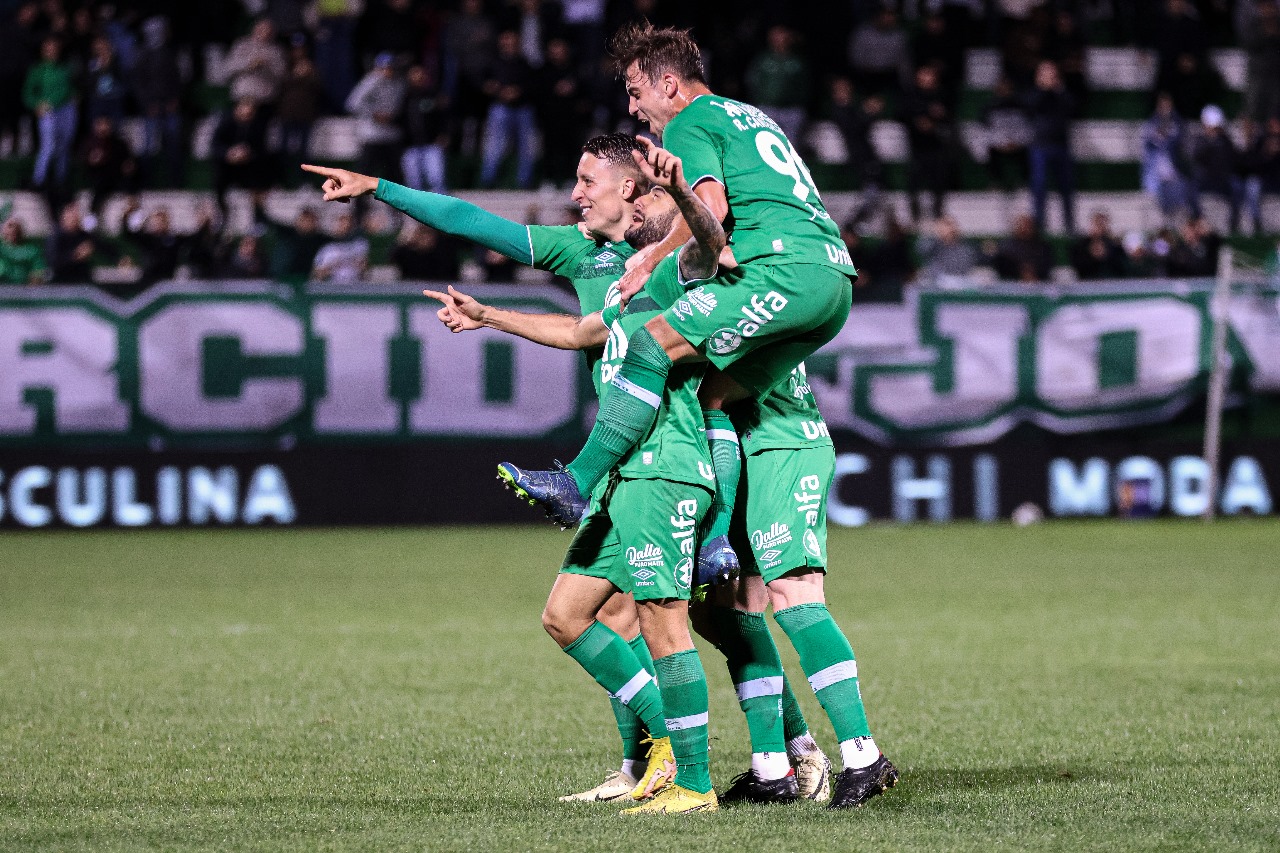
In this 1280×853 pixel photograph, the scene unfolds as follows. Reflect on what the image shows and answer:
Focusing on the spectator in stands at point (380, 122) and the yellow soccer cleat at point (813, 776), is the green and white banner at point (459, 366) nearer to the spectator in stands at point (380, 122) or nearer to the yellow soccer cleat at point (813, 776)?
the spectator in stands at point (380, 122)

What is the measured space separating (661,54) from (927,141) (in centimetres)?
1708

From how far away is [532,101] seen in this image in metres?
21.7

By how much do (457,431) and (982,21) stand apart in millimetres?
11714

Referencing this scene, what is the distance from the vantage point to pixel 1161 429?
58.5ft

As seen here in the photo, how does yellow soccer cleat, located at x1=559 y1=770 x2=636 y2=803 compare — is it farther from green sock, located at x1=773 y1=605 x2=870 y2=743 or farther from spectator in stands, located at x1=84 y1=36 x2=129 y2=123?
spectator in stands, located at x1=84 y1=36 x2=129 y2=123

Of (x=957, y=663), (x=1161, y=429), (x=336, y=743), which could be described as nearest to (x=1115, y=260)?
(x=1161, y=429)

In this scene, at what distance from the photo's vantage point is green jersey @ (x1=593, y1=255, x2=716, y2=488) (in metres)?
5.38

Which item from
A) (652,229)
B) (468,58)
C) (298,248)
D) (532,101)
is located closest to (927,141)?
(532,101)

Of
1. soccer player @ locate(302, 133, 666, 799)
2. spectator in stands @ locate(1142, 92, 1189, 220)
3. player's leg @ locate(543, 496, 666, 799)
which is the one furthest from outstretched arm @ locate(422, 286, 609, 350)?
spectator in stands @ locate(1142, 92, 1189, 220)

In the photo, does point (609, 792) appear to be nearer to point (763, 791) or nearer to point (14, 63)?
point (763, 791)

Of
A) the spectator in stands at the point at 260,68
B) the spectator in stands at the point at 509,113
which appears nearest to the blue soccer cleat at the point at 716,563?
the spectator in stands at the point at 509,113

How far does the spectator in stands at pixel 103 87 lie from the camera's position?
21.6m

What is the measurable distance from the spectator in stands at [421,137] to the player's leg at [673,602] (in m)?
16.2

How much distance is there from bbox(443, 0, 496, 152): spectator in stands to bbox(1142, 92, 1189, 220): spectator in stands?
6.96 metres
